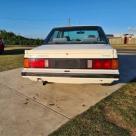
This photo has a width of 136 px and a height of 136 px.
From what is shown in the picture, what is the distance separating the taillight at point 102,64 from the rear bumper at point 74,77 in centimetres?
16

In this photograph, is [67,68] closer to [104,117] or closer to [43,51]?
[43,51]

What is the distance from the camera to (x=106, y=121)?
420 centimetres

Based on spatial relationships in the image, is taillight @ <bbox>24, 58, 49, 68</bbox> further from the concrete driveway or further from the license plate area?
the concrete driveway

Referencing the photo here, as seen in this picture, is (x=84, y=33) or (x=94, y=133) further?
(x=84, y=33)

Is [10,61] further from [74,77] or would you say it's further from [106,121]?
[106,121]

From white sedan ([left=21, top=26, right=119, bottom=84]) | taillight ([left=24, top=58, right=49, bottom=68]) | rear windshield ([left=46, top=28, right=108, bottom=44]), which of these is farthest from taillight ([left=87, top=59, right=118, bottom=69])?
rear windshield ([left=46, top=28, right=108, bottom=44])

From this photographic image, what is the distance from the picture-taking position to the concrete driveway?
4.12m

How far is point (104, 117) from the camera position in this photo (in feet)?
14.3

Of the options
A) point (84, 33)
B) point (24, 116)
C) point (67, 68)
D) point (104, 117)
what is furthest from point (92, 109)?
point (84, 33)

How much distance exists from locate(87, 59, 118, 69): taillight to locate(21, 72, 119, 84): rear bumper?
0.16m

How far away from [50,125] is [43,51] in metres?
1.64

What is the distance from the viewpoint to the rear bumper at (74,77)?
16.1ft

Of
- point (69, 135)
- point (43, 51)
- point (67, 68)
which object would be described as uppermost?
point (43, 51)

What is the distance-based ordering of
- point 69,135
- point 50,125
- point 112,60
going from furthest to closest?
1. point 112,60
2. point 50,125
3. point 69,135
